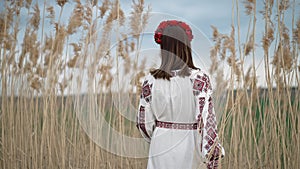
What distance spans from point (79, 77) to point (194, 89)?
0.89 meters

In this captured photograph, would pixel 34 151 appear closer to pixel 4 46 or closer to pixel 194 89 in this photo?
pixel 4 46

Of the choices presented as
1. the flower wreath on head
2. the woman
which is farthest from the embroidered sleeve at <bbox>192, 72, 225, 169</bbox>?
the flower wreath on head

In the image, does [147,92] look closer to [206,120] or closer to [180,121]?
[180,121]

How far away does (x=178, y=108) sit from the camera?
1.77 m

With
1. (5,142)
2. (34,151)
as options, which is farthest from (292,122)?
(5,142)

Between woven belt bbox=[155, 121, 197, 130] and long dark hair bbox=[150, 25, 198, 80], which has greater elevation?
long dark hair bbox=[150, 25, 198, 80]

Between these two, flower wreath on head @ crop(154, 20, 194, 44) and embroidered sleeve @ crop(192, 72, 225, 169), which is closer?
embroidered sleeve @ crop(192, 72, 225, 169)

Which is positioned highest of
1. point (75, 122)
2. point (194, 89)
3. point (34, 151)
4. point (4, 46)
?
point (4, 46)

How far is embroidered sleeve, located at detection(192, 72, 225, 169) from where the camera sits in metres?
1.70

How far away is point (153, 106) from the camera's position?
179cm

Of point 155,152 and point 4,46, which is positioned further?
point 4,46

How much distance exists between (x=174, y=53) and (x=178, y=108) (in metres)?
0.25

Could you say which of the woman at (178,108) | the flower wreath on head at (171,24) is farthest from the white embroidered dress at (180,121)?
the flower wreath on head at (171,24)

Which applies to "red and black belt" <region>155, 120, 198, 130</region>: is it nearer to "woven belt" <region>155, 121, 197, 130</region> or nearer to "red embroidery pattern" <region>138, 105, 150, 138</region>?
"woven belt" <region>155, 121, 197, 130</region>
